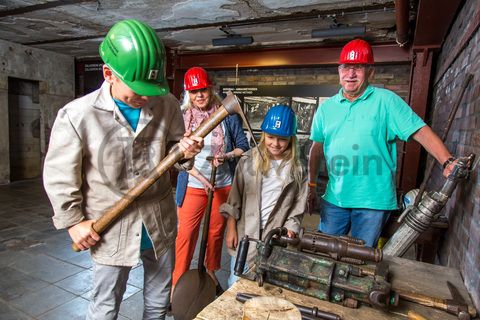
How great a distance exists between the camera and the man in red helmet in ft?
6.32

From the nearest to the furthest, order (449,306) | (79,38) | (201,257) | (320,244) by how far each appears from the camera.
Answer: (449,306)
(320,244)
(201,257)
(79,38)

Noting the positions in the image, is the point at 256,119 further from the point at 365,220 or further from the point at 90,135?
the point at 90,135

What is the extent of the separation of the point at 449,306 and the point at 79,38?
260 inches

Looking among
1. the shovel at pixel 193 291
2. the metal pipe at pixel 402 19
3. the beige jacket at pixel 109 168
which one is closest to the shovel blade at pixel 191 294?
the shovel at pixel 193 291

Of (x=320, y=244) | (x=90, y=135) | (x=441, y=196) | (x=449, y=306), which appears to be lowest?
(x=449, y=306)

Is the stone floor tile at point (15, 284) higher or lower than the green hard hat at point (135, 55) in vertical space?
lower

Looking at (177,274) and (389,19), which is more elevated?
(389,19)

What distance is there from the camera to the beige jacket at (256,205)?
1.86 meters

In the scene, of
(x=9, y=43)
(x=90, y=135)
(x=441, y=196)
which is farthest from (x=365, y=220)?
(x=9, y=43)

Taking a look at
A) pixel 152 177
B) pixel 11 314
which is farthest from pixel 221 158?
pixel 11 314

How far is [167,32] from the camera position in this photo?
494 cm

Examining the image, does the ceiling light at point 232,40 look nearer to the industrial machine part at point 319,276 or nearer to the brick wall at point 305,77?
the brick wall at point 305,77

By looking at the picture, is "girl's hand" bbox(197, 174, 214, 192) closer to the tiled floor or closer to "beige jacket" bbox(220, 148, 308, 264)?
"beige jacket" bbox(220, 148, 308, 264)

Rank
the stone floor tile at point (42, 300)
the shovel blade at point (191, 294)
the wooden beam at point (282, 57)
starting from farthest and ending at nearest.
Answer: the wooden beam at point (282, 57)
the stone floor tile at point (42, 300)
the shovel blade at point (191, 294)
